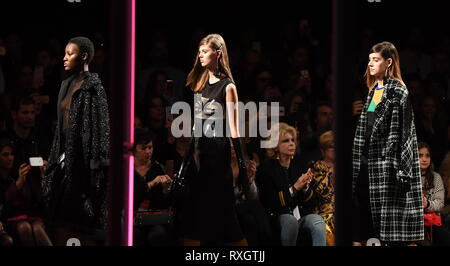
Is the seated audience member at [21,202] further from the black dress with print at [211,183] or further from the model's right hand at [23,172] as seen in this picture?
the black dress with print at [211,183]

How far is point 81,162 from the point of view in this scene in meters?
3.79

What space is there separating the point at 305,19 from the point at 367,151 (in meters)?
0.85

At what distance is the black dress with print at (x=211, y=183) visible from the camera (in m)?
3.76

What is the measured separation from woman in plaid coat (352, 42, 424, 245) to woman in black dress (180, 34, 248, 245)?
72 centimetres

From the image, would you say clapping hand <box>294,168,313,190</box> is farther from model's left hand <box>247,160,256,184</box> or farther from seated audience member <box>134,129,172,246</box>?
seated audience member <box>134,129,172,246</box>

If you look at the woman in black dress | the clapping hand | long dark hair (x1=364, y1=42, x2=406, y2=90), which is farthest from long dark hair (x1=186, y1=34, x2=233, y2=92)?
long dark hair (x1=364, y1=42, x2=406, y2=90)

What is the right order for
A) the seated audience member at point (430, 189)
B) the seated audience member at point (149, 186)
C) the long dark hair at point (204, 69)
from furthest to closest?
the seated audience member at point (430, 189) → the long dark hair at point (204, 69) → the seated audience member at point (149, 186)

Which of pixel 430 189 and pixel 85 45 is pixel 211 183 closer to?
pixel 85 45

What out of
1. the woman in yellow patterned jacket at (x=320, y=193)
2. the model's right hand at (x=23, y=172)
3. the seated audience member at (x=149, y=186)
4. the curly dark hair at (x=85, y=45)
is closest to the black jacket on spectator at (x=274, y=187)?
the woman in yellow patterned jacket at (x=320, y=193)

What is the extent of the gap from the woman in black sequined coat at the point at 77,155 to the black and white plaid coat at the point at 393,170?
1.47m

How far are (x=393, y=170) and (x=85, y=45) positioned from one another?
1908 mm

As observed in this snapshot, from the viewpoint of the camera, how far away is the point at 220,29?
375 centimetres

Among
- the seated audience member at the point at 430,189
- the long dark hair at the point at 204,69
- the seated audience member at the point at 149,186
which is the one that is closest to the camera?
the seated audience member at the point at 149,186

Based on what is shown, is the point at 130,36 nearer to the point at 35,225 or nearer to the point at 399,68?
the point at 35,225
